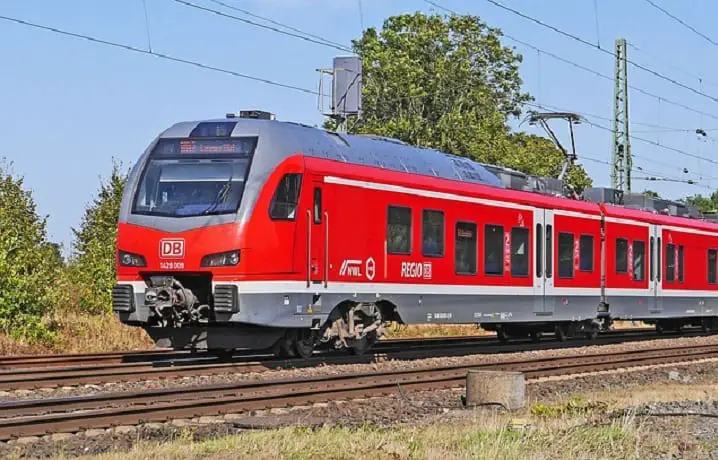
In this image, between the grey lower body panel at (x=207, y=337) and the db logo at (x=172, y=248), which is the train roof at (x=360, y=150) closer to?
the db logo at (x=172, y=248)

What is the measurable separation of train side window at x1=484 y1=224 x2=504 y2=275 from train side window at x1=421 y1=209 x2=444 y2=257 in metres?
1.62

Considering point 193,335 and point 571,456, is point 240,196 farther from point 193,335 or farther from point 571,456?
point 571,456

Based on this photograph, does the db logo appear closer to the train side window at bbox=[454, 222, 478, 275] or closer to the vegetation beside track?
the vegetation beside track

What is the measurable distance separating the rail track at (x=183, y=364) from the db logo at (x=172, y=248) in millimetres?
Answer: 1594

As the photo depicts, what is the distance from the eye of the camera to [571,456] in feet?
33.0

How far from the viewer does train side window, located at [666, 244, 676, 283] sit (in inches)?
1172

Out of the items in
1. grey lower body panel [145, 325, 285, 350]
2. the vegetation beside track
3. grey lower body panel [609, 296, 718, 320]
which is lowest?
the vegetation beside track

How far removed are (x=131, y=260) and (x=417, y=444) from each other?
27.2 ft

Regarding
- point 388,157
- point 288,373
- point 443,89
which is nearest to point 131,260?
point 288,373

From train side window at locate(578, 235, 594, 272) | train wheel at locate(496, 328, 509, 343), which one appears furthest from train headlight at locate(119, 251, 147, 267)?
train side window at locate(578, 235, 594, 272)

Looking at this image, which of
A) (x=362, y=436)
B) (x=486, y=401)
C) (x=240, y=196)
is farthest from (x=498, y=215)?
(x=362, y=436)

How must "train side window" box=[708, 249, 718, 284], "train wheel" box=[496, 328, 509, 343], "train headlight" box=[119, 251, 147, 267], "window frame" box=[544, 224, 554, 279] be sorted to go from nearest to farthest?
"train headlight" box=[119, 251, 147, 267], "window frame" box=[544, 224, 554, 279], "train wheel" box=[496, 328, 509, 343], "train side window" box=[708, 249, 718, 284]

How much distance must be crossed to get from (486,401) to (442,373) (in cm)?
355

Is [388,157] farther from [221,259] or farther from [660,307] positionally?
[660,307]
